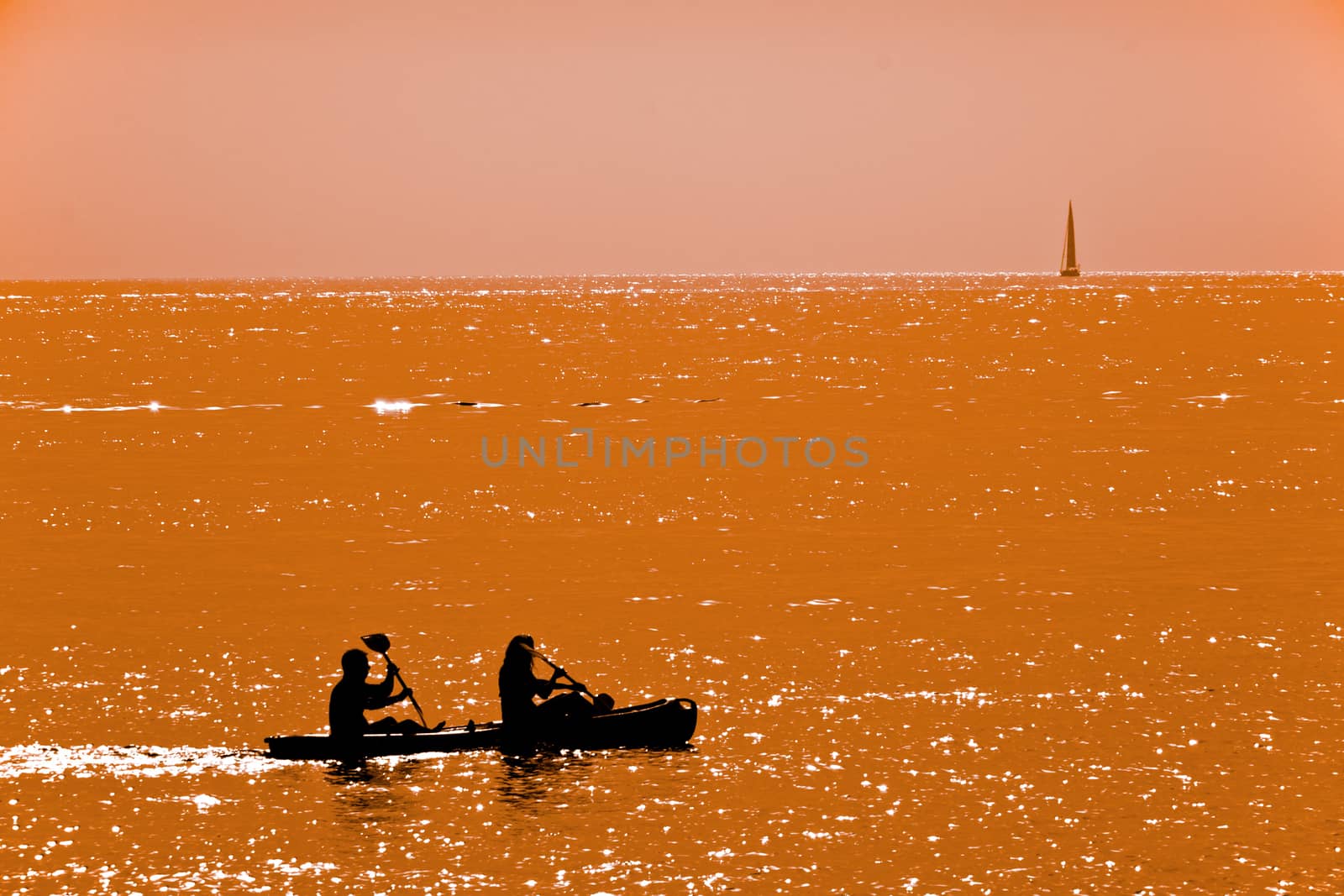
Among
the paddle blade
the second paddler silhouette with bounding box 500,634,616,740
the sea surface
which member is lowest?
the sea surface

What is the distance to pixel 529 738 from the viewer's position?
22.7 metres

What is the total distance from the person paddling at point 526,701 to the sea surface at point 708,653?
0.50 m

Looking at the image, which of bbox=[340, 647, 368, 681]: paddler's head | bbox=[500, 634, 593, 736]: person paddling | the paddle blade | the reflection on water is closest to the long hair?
bbox=[500, 634, 593, 736]: person paddling

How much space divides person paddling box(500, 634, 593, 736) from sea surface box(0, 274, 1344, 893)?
499mm

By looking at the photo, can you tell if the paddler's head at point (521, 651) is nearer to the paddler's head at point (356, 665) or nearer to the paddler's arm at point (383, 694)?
the paddler's arm at point (383, 694)

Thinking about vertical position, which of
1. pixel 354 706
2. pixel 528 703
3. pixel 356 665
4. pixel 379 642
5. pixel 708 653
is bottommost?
pixel 708 653

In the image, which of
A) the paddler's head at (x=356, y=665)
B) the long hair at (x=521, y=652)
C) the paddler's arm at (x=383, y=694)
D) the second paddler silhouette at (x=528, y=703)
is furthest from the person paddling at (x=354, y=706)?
the long hair at (x=521, y=652)

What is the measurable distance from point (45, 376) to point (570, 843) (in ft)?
348

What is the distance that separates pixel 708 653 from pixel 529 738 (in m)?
6.82

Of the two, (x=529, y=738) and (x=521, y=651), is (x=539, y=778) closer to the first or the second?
(x=529, y=738)

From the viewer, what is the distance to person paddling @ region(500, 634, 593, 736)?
2270 centimetres

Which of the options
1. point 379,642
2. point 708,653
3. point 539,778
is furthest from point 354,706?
point 708,653

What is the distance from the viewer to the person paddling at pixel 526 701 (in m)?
22.7

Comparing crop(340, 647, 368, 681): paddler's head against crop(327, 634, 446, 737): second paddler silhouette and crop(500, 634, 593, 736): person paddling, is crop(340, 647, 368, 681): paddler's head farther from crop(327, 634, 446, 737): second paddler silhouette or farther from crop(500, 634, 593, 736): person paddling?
crop(500, 634, 593, 736): person paddling
